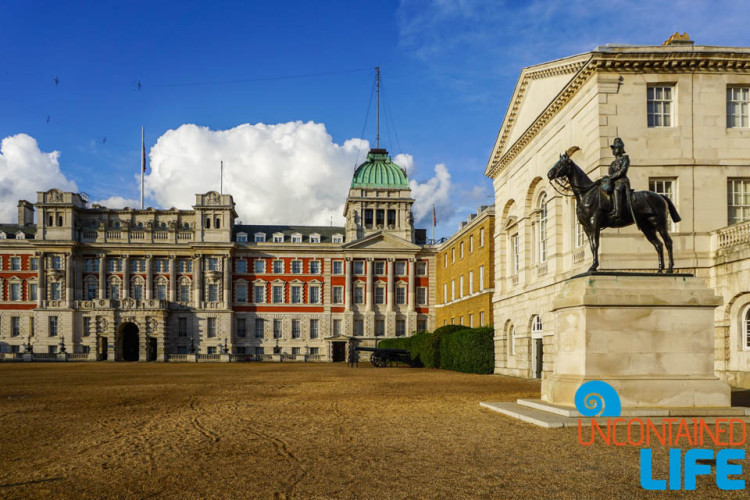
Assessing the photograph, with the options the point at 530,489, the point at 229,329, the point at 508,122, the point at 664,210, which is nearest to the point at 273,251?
the point at 229,329

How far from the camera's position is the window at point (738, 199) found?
23.1m

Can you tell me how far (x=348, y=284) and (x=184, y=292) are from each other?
62.9 ft

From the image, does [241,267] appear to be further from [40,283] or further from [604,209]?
[604,209]

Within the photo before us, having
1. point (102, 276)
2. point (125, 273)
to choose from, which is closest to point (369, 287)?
point (125, 273)

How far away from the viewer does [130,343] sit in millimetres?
76312

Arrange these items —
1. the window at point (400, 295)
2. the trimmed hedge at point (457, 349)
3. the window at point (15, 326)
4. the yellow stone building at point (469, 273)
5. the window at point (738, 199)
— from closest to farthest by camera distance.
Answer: the window at point (738, 199), the trimmed hedge at point (457, 349), the yellow stone building at point (469, 273), the window at point (15, 326), the window at point (400, 295)

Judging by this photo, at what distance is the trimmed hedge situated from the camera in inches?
1487

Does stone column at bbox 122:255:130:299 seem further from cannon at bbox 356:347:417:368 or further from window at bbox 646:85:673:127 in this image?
window at bbox 646:85:673:127

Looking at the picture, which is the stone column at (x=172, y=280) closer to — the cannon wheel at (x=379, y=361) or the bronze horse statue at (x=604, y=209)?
the cannon wheel at (x=379, y=361)

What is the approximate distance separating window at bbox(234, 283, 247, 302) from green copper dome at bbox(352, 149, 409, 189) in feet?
59.9

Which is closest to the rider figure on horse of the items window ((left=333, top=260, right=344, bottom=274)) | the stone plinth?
the stone plinth

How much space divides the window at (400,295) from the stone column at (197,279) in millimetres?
22927

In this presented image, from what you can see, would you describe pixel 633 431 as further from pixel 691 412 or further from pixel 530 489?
pixel 530 489

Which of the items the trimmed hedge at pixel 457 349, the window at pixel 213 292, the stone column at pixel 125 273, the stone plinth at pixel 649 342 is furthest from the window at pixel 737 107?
the stone column at pixel 125 273
